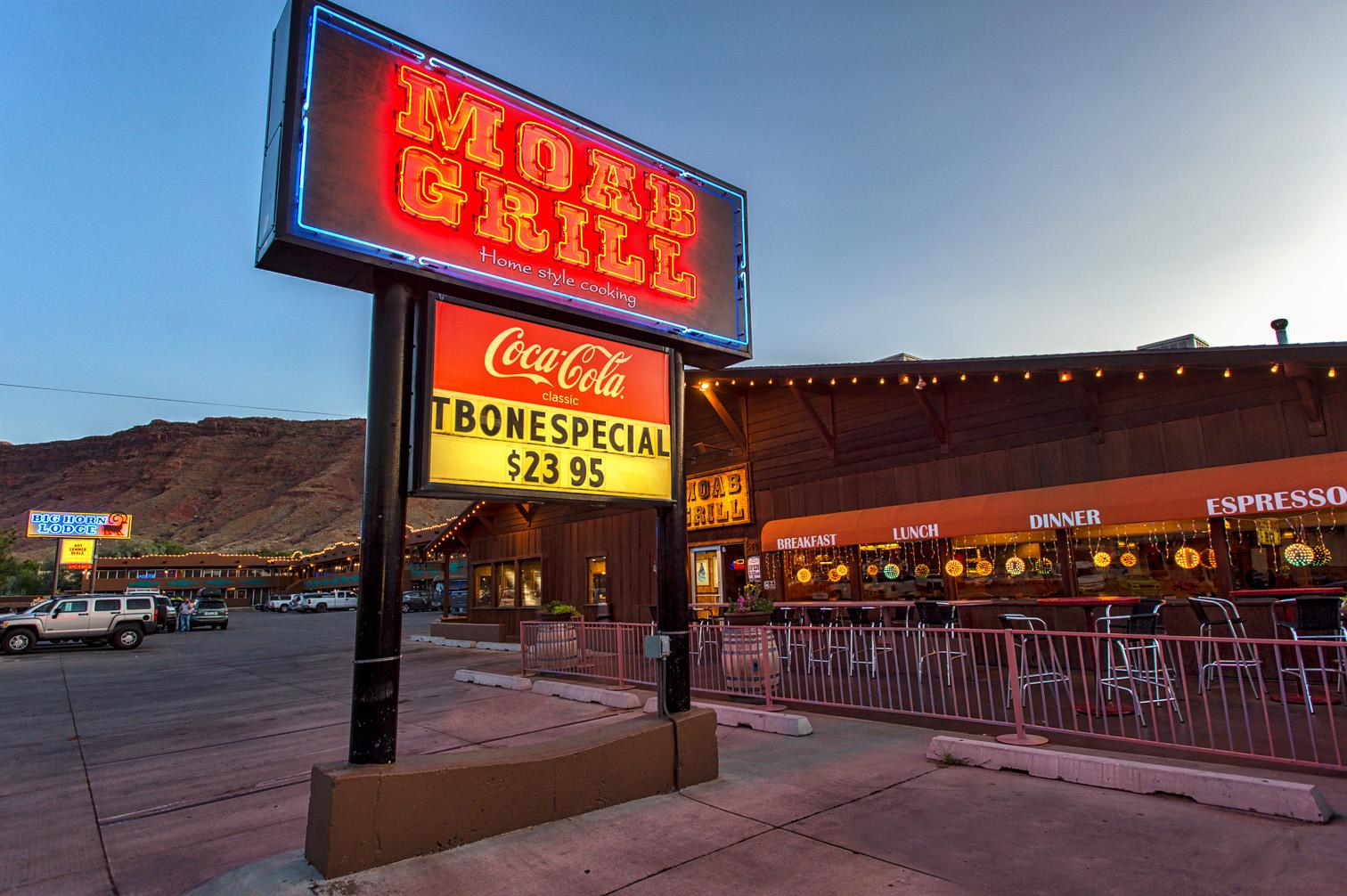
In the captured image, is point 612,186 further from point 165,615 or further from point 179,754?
point 165,615

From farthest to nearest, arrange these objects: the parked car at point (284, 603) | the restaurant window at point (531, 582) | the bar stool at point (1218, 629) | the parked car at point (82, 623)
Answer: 1. the parked car at point (284, 603)
2. the restaurant window at point (531, 582)
3. the parked car at point (82, 623)
4. the bar stool at point (1218, 629)

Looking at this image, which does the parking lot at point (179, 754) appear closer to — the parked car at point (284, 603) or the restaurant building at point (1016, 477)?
the restaurant building at point (1016, 477)

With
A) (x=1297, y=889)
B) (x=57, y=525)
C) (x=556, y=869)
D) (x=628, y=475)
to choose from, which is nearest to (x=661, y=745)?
(x=556, y=869)

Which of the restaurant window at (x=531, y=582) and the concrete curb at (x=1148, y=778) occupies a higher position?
the restaurant window at (x=531, y=582)

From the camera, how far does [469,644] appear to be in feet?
68.2

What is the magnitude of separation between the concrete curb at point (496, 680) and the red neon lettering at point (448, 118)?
8501mm

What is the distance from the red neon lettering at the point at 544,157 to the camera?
219 inches

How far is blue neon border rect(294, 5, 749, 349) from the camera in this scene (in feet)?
14.3

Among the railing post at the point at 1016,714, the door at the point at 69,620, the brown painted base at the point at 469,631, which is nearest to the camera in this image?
the railing post at the point at 1016,714

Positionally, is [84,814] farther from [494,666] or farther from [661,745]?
[494,666]

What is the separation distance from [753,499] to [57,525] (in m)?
46.8

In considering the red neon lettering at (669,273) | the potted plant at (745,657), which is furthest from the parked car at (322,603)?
the red neon lettering at (669,273)

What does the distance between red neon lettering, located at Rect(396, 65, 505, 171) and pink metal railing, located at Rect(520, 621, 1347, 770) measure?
5.71 meters

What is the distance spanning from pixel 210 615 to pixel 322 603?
24858 mm
